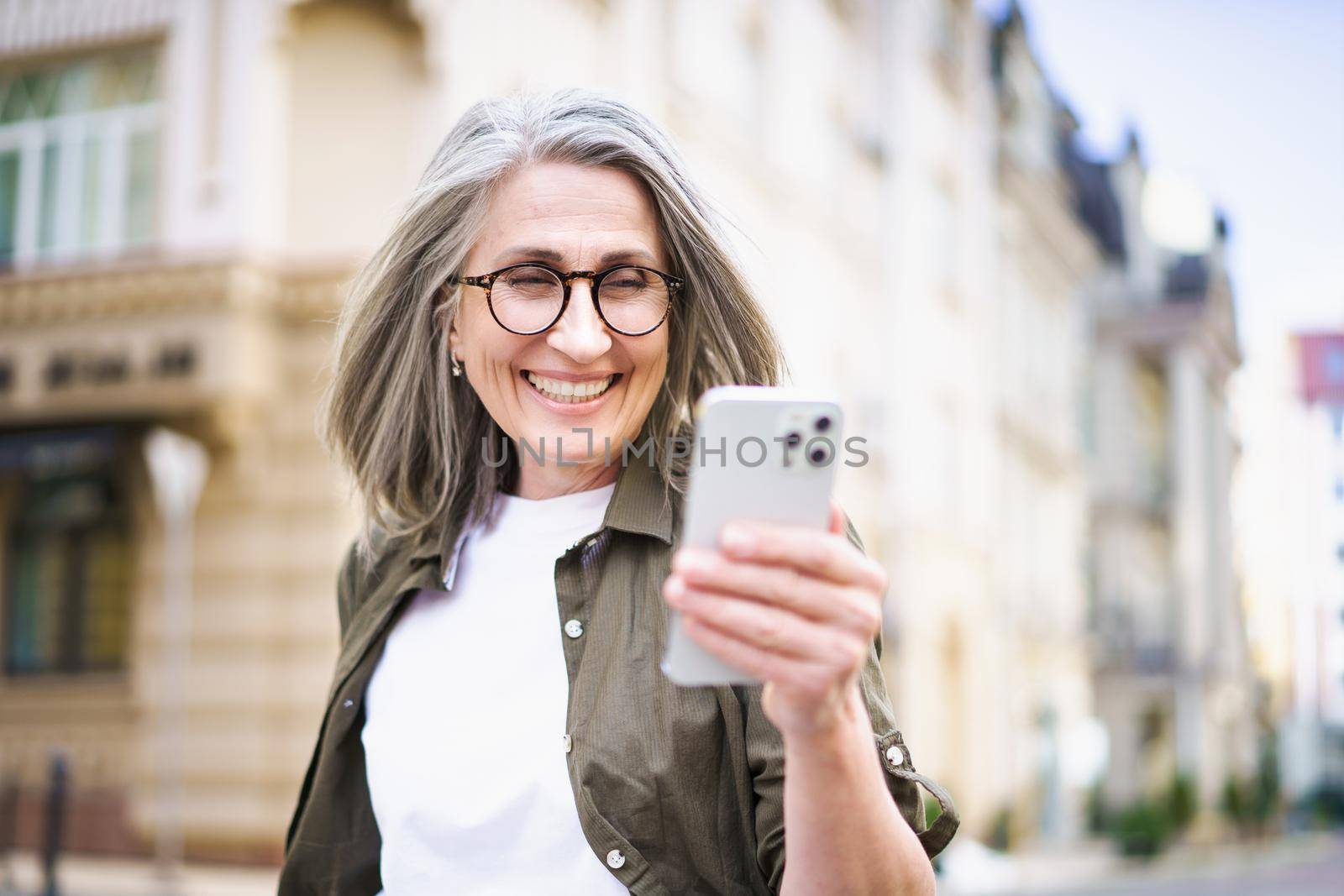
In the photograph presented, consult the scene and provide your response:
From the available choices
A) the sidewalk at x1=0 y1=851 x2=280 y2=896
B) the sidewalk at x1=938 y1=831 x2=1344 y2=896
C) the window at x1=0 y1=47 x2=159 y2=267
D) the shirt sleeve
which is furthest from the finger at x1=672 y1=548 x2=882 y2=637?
the window at x1=0 y1=47 x2=159 y2=267

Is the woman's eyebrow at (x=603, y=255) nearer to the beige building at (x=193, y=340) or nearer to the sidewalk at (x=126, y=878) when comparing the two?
the sidewalk at (x=126, y=878)

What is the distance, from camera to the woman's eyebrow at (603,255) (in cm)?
188

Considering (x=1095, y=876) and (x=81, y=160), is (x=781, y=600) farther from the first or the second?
(x=1095, y=876)

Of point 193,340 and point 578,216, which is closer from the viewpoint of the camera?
point 578,216

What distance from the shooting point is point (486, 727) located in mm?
1907

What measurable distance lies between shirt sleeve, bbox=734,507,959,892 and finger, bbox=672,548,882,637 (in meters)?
0.32

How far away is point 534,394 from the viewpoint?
197cm

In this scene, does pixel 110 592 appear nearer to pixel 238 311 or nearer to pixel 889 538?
pixel 238 311

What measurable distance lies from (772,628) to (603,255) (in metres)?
0.75

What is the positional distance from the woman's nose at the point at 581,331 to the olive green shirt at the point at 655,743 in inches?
7.7

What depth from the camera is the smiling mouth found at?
1926 mm

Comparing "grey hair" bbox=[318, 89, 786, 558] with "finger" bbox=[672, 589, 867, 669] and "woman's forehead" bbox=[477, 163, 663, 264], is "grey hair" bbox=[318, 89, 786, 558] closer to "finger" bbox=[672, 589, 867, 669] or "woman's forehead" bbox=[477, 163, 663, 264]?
"woman's forehead" bbox=[477, 163, 663, 264]

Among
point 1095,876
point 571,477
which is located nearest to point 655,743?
point 571,477

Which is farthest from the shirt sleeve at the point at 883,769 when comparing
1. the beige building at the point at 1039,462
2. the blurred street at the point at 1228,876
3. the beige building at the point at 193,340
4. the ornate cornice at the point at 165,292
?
the beige building at the point at 1039,462
